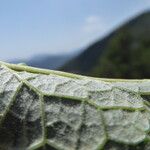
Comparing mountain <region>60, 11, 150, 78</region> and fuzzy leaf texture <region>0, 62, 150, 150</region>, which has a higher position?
mountain <region>60, 11, 150, 78</region>

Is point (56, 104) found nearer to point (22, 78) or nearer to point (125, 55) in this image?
point (22, 78)

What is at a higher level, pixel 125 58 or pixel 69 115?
pixel 125 58

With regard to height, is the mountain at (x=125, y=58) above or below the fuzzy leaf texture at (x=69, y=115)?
above

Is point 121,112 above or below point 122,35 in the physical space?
below

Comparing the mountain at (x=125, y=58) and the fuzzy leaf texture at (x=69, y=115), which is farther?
the mountain at (x=125, y=58)

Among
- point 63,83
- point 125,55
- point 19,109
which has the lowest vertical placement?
point 19,109

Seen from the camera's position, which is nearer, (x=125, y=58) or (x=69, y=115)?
(x=69, y=115)

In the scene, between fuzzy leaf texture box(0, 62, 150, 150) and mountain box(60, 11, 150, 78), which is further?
mountain box(60, 11, 150, 78)

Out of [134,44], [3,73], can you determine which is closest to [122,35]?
[134,44]
